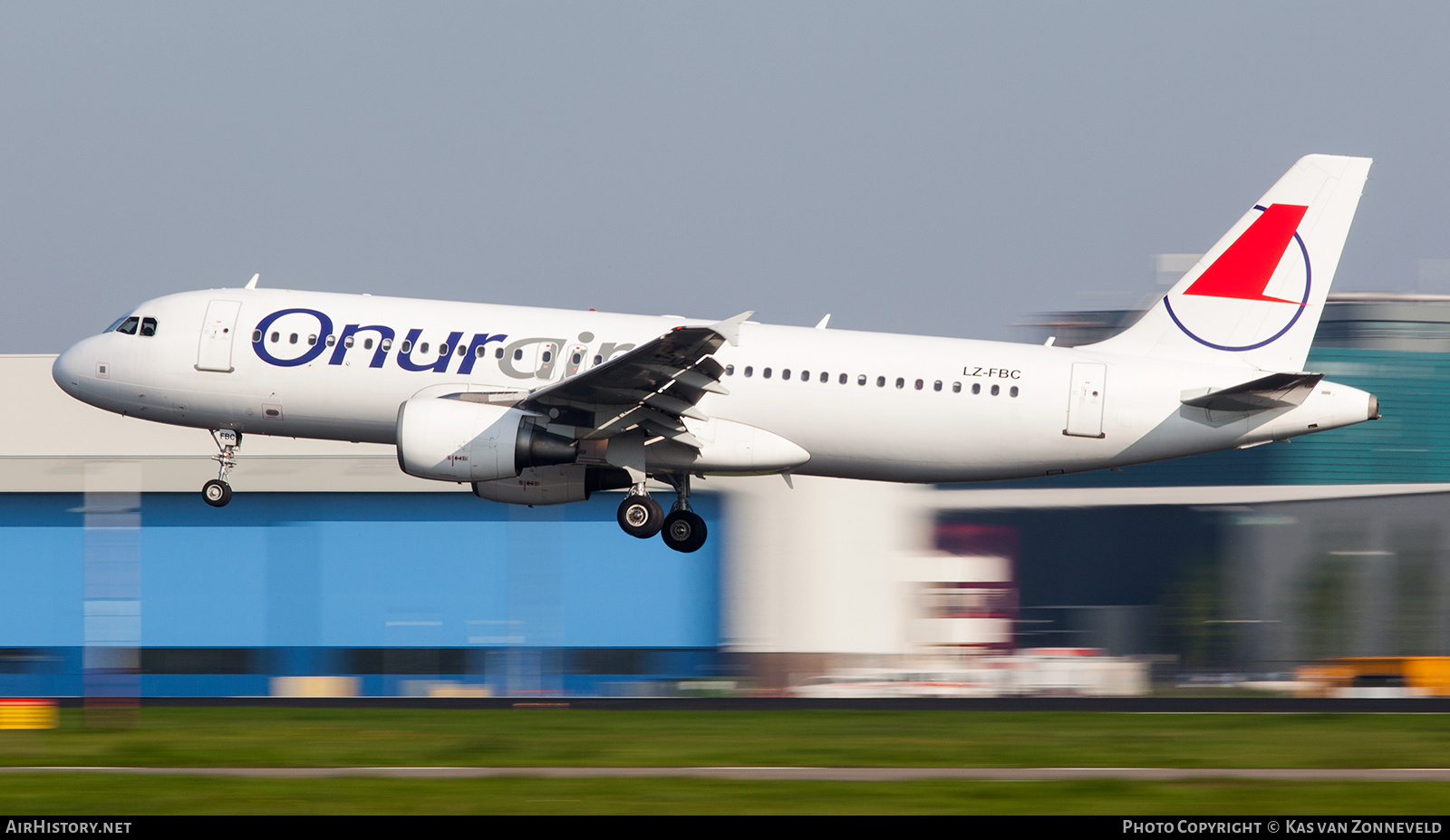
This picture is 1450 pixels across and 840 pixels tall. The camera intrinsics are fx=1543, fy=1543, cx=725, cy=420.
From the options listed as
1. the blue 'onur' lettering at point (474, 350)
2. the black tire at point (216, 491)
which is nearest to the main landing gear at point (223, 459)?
the black tire at point (216, 491)

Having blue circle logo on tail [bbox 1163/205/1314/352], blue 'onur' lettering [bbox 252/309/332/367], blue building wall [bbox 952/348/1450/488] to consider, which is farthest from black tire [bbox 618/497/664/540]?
blue building wall [bbox 952/348/1450/488]

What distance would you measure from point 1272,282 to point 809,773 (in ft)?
45.5

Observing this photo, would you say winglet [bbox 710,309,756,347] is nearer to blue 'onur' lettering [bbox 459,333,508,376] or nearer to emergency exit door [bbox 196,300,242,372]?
blue 'onur' lettering [bbox 459,333,508,376]

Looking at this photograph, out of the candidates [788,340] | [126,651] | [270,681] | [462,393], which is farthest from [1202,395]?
[270,681]

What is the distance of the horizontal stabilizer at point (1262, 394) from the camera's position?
27672 mm

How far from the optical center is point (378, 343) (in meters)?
29.2

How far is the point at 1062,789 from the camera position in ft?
73.3

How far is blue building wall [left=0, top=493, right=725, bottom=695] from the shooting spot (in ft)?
163

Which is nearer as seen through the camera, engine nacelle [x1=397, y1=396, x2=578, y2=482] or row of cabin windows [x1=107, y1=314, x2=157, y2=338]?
engine nacelle [x1=397, y1=396, x2=578, y2=482]

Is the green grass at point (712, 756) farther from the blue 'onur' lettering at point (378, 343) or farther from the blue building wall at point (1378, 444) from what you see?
the blue building wall at point (1378, 444)

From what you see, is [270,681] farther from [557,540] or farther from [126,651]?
[126,651]

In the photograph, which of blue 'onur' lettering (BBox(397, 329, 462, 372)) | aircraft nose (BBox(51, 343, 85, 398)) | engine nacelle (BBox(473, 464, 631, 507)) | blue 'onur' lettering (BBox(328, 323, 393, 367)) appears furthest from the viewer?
aircraft nose (BBox(51, 343, 85, 398))

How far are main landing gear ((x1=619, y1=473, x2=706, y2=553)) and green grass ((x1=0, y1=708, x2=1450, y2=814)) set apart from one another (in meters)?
3.84

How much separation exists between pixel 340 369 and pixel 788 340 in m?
8.50
